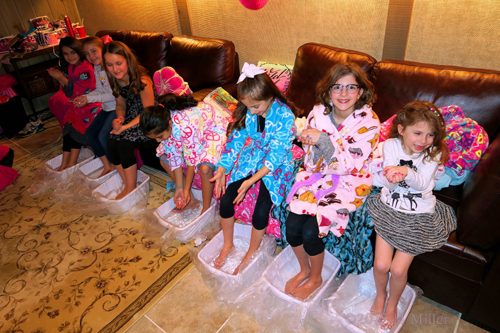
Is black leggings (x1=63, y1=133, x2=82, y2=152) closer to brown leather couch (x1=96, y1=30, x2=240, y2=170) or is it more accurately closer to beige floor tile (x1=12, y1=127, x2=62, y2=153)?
brown leather couch (x1=96, y1=30, x2=240, y2=170)

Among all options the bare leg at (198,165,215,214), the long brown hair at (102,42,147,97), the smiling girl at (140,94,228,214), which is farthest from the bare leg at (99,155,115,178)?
the bare leg at (198,165,215,214)

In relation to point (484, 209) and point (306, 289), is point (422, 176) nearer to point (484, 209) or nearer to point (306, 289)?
point (484, 209)

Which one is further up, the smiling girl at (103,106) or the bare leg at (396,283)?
the smiling girl at (103,106)

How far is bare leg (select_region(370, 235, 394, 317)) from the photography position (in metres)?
1.42

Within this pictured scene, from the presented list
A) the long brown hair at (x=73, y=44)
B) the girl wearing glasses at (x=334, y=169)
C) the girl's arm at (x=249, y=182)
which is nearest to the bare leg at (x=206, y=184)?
the girl's arm at (x=249, y=182)

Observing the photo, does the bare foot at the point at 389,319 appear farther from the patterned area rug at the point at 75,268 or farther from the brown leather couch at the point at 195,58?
the brown leather couch at the point at 195,58

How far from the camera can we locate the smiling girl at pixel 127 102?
222 centimetres

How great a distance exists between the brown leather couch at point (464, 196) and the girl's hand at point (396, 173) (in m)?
0.33

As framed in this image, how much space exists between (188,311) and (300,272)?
2.02 feet

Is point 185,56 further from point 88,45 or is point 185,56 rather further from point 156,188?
point 156,188

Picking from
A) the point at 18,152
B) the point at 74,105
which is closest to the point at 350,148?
the point at 74,105

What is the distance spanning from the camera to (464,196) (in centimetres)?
146

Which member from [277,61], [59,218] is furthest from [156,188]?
[277,61]

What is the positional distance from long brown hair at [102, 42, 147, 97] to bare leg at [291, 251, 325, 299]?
1696mm
